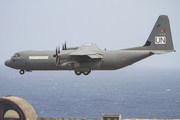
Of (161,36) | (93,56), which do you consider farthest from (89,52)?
(161,36)

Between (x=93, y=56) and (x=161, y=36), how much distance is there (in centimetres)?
1859

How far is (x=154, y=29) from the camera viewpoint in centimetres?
6788

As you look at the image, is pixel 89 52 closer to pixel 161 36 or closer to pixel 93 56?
pixel 93 56

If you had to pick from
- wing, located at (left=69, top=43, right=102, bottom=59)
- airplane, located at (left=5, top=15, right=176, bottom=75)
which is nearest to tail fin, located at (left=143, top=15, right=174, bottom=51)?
airplane, located at (left=5, top=15, right=176, bottom=75)

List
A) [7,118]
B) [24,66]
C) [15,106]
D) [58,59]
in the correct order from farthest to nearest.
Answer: [7,118] → [15,106] → [24,66] → [58,59]

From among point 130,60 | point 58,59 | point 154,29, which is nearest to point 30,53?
point 58,59

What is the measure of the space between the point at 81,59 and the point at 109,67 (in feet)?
21.2

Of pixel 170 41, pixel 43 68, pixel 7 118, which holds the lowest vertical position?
pixel 7 118

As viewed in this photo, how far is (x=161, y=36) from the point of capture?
67688 millimetres

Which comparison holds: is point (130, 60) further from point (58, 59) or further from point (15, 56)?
point (15, 56)

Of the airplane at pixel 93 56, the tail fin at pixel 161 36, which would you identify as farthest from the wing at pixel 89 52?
the tail fin at pixel 161 36

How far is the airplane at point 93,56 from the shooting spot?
62.5 metres

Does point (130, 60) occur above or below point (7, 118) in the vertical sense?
above

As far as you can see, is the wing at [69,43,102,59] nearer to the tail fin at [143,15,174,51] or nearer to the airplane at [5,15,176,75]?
the airplane at [5,15,176,75]
